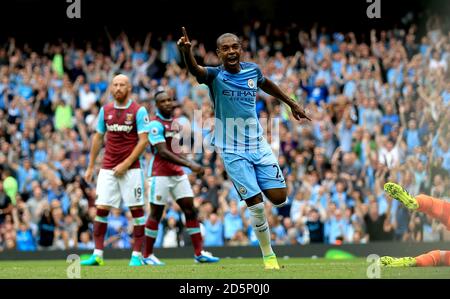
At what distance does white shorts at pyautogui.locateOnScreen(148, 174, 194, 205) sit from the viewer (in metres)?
15.4

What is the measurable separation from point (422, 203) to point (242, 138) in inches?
96.3

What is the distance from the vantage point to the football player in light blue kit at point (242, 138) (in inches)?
480

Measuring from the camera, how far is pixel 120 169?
14586mm

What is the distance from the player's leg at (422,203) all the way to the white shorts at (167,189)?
4.64 m

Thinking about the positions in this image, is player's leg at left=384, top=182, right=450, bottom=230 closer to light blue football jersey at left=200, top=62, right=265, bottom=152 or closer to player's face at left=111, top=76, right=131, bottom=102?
light blue football jersey at left=200, top=62, right=265, bottom=152

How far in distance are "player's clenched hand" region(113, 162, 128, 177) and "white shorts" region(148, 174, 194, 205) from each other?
0.96m

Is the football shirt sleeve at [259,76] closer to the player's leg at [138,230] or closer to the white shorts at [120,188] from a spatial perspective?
the white shorts at [120,188]

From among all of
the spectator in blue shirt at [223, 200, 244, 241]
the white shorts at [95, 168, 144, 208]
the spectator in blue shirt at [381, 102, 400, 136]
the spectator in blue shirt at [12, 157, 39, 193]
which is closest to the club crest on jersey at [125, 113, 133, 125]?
the white shorts at [95, 168, 144, 208]

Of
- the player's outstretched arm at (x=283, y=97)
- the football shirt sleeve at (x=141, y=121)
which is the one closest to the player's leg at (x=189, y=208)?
the football shirt sleeve at (x=141, y=121)

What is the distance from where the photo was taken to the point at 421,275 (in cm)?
1073

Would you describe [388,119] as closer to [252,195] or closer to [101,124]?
[101,124]

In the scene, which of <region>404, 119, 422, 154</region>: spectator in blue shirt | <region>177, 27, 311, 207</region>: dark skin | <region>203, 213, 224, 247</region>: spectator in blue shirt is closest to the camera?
<region>177, 27, 311, 207</region>: dark skin

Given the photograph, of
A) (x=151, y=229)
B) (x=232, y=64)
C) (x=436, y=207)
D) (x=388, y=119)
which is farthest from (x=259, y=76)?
(x=388, y=119)

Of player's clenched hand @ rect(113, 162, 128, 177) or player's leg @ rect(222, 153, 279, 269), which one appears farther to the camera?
player's clenched hand @ rect(113, 162, 128, 177)
